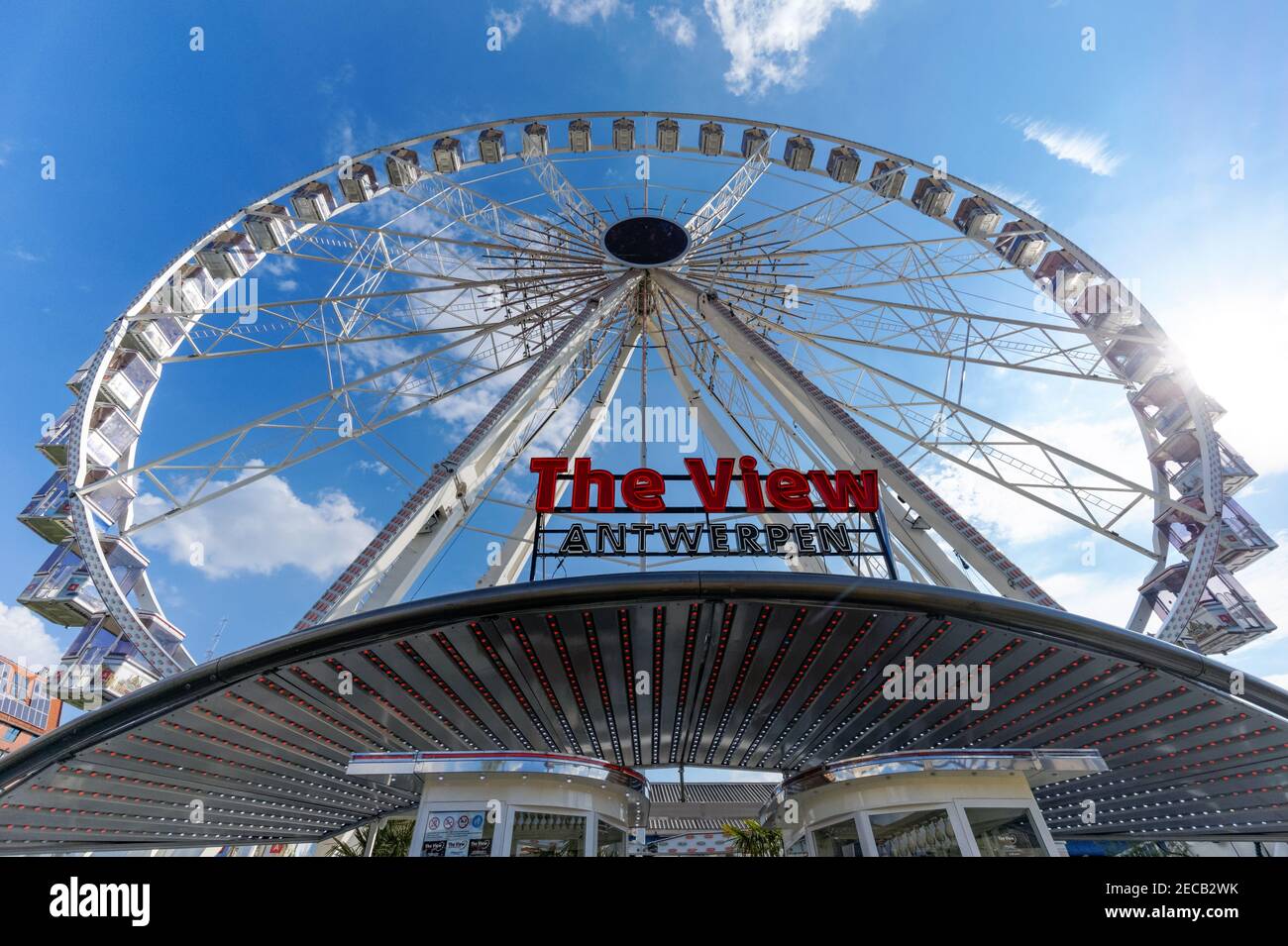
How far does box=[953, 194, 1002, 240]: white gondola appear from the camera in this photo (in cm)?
2077

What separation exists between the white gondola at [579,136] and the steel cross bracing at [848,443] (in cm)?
793

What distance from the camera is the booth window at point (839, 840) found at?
1084cm

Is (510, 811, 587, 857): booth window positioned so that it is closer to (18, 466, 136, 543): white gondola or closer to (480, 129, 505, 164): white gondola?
(18, 466, 136, 543): white gondola

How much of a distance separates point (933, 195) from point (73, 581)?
25.9m

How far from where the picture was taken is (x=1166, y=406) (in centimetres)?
1758

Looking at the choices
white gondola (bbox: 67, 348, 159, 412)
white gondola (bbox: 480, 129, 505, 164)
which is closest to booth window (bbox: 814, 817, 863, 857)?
white gondola (bbox: 67, 348, 159, 412)

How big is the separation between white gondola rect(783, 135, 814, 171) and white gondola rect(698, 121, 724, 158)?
2.39 metres

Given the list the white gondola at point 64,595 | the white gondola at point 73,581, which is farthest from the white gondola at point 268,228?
the white gondola at point 64,595

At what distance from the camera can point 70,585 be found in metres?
13.1

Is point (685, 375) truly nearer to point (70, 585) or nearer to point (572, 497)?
point (572, 497)

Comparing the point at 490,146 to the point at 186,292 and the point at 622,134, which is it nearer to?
the point at 622,134

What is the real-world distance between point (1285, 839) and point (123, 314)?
3294 centimetres
